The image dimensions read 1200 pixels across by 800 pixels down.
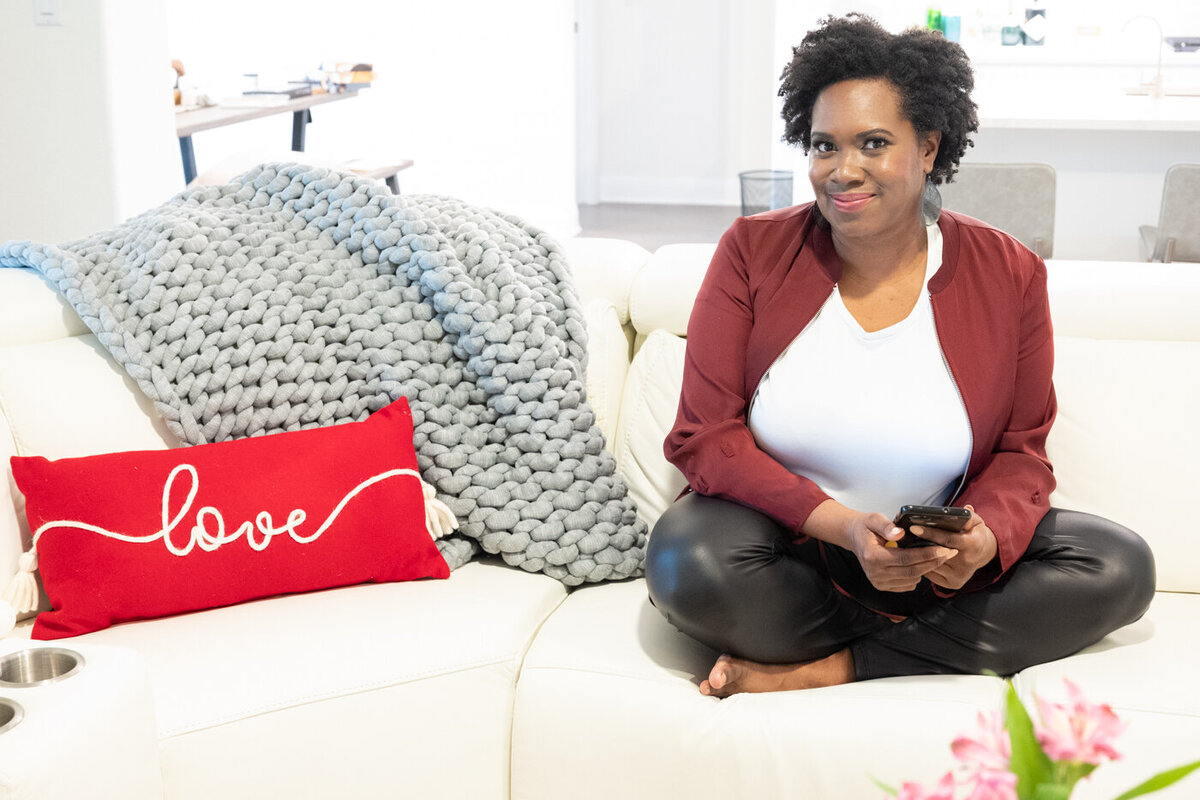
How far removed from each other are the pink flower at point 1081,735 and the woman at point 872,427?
68 centimetres

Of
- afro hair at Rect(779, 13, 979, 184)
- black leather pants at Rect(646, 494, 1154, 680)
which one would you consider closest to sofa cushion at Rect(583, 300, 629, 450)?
black leather pants at Rect(646, 494, 1154, 680)

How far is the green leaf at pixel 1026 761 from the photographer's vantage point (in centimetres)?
72

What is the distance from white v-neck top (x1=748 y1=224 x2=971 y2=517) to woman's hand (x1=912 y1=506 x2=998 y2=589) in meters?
0.12

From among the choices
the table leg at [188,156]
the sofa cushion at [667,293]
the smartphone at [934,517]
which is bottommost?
the smartphone at [934,517]

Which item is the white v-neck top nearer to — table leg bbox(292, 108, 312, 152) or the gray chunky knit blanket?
the gray chunky knit blanket

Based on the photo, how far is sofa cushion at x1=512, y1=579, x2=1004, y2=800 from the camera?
53.1 inches

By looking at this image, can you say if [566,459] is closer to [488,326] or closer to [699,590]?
[488,326]

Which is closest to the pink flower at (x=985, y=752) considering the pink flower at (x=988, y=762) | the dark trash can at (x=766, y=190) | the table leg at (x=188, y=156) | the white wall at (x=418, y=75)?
the pink flower at (x=988, y=762)

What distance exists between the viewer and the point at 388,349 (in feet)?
5.82

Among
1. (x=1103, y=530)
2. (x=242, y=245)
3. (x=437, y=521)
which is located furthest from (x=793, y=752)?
(x=242, y=245)

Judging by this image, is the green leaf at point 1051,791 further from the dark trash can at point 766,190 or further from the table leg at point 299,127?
the table leg at point 299,127

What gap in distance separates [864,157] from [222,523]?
95 centimetres

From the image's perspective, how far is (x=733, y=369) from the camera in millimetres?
1629

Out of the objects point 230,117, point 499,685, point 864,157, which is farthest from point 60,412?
point 230,117
